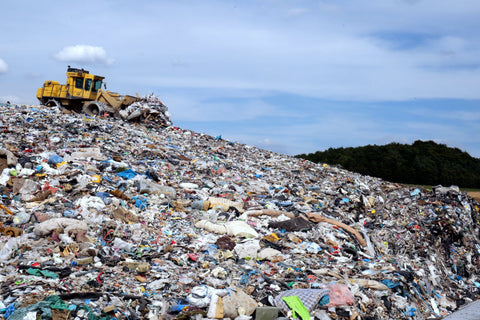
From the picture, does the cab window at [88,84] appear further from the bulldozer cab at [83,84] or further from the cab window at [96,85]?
the cab window at [96,85]

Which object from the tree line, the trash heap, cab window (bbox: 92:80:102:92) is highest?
cab window (bbox: 92:80:102:92)

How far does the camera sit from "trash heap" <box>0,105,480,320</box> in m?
4.66

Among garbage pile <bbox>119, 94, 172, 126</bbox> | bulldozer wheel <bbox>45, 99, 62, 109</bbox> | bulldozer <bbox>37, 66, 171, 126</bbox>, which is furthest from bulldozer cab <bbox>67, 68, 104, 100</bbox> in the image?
garbage pile <bbox>119, 94, 172, 126</bbox>

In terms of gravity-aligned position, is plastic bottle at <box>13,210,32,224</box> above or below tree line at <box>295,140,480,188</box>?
below

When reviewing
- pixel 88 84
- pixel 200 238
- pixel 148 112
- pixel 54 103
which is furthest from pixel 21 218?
pixel 54 103

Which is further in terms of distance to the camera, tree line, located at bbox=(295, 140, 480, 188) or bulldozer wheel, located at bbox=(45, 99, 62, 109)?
tree line, located at bbox=(295, 140, 480, 188)

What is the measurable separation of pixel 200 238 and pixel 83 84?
11789 millimetres

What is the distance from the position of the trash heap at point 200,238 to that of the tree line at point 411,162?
570 inches

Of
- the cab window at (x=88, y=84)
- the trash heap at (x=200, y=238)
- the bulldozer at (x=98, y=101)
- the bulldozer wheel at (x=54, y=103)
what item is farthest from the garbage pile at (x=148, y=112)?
the bulldozer wheel at (x=54, y=103)

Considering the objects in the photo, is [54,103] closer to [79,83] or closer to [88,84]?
[79,83]

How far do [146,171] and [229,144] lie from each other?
6.61 meters

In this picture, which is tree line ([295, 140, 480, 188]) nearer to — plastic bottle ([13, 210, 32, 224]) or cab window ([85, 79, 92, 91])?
cab window ([85, 79, 92, 91])

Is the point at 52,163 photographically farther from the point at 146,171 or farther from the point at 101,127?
the point at 101,127

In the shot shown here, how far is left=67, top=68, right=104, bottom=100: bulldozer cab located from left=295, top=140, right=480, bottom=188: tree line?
15119 mm
